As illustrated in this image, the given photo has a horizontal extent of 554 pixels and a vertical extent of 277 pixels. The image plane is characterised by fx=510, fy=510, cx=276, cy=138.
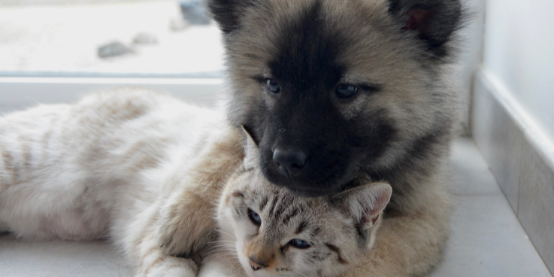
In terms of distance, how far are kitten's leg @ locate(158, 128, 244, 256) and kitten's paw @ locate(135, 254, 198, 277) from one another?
0.05 metres

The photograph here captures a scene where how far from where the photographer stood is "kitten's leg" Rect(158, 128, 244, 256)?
5.40ft

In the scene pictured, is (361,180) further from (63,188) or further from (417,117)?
(63,188)

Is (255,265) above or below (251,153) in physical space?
below

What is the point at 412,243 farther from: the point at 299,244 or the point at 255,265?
the point at 255,265

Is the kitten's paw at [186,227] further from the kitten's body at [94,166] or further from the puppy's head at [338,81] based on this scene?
the puppy's head at [338,81]

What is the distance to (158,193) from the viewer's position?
191 centimetres

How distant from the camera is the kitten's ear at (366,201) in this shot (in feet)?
4.52

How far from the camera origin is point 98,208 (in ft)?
6.77

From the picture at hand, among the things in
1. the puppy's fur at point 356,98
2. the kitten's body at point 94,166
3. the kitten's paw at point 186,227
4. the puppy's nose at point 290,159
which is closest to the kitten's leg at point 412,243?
the puppy's fur at point 356,98

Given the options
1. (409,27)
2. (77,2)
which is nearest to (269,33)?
(409,27)

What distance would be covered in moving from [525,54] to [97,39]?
2372mm

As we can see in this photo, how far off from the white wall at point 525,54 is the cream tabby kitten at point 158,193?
2.78 ft

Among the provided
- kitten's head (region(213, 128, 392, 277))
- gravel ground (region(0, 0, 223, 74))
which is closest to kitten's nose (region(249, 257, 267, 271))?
kitten's head (region(213, 128, 392, 277))

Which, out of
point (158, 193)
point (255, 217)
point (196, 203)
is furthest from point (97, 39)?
point (255, 217)
